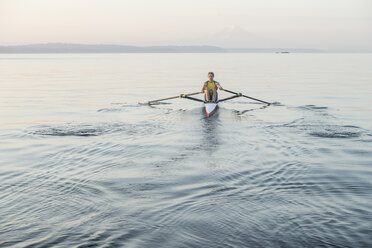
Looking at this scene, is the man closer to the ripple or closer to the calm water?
the calm water

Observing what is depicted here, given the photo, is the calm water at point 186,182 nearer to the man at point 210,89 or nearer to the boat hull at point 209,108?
the boat hull at point 209,108

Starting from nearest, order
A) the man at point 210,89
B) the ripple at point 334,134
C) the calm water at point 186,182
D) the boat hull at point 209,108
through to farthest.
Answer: the calm water at point 186,182
the ripple at point 334,134
the boat hull at point 209,108
the man at point 210,89

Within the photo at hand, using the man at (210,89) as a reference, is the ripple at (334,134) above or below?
below

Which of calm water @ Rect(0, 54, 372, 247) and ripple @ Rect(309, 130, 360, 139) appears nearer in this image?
calm water @ Rect(0, 54, 372, 247)

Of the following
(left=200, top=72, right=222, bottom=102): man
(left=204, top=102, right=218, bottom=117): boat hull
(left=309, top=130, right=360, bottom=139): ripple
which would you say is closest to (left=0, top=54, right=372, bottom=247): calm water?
(left=309, top=130, right=360, bottom=139): ripple

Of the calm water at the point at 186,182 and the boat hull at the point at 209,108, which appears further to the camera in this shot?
the boat hull at the point at 209,108

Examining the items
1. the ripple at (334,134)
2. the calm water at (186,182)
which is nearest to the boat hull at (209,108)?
the calm water at (186,182)

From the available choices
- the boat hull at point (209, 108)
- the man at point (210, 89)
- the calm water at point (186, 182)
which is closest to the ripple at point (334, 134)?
the calm water at point (186, 182)

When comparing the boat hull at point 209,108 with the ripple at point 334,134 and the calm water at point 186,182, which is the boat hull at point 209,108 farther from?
the ripple at point 334,134

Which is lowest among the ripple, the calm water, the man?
the ripple

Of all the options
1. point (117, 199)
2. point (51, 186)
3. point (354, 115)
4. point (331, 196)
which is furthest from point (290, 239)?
point (354, 115)

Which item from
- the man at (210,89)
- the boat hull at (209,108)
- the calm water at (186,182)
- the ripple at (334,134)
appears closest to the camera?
the calm water at (186,182)

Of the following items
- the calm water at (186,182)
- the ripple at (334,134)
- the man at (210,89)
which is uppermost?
the man at (210,89)

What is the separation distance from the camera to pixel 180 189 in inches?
383
